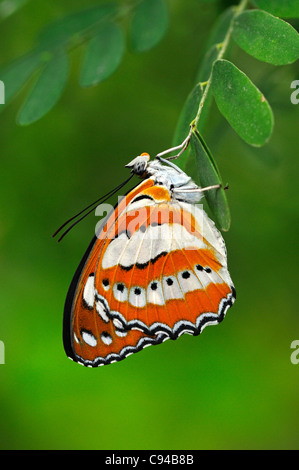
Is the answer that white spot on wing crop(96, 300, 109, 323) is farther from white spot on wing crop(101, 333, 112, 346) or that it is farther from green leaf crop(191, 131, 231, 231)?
green leaf crop(191, 131, 231, 231)

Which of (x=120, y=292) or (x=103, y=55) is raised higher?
(x=103, y=55)

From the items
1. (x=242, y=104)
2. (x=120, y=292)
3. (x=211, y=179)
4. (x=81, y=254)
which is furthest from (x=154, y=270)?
(x=81, y=254)

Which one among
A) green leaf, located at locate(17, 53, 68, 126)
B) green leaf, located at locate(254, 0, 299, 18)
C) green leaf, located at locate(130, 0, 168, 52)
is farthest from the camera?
green leaf, located at locate(130, 0, 168, 52)

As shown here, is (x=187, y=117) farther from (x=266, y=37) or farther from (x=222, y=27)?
(x=222, y=27)

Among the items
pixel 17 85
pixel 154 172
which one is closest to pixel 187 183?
pixel 154 172

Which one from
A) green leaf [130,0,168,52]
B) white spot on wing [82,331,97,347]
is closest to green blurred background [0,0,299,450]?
green leaf [130,0,168,52]

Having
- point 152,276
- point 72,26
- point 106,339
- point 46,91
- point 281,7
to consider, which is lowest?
point 106,339
